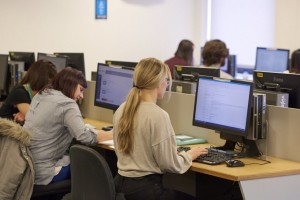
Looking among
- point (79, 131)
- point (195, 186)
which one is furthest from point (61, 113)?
point (195, 186)

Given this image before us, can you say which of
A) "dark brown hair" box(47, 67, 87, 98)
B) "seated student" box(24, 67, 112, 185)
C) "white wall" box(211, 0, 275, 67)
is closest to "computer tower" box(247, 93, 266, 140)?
"seated student" box(24, 67, 112, 185)

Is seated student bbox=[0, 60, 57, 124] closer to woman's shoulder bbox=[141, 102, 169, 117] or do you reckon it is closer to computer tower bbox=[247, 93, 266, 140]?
woman's shoulder bbox=[141, 102, 169, 117]

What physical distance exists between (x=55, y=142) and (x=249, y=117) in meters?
1.19

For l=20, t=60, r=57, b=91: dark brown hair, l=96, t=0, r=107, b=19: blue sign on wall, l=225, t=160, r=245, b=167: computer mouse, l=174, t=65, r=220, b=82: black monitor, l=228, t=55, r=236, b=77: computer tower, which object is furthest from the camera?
l=96, t=0, r=107, b=19: blue sign on wall

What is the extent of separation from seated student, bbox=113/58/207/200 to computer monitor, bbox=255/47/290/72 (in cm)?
390

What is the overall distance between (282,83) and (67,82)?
1.32 metres

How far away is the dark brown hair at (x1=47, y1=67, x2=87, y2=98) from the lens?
365cm

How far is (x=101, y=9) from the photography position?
26.4 feet

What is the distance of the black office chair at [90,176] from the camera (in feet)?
8.70

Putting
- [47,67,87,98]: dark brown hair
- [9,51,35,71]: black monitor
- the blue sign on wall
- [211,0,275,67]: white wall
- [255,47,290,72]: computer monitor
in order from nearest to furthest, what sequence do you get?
[47,67,87,98]: dark brown hair, [9,51,35,71]: black monitor, [255,47,290,72]: computer monitor, [211,0,275,67]: white wall, the blue sign on wall

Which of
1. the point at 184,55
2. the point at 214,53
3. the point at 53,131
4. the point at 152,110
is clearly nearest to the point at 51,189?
the point at 53,131

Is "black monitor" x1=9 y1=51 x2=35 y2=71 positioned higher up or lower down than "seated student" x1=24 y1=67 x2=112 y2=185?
higher up

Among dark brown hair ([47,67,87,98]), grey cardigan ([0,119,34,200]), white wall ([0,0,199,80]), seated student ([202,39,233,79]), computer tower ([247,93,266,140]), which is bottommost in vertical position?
grey cardigan ([0,119,34,200])

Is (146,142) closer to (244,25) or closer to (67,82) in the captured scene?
(67,82)
